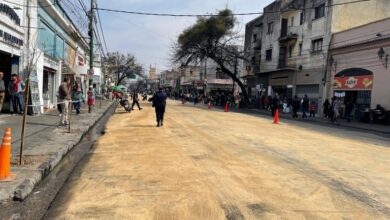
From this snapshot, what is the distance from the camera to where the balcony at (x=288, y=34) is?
137 ft

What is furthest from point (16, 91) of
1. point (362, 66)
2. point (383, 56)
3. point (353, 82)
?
point (353, 82)

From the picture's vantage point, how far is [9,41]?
16.3m

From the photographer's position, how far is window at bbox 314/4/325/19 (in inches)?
1455

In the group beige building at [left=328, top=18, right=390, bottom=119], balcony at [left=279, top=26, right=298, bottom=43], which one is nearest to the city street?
beige building at [left=328, top=18, right=390, bottom=119]

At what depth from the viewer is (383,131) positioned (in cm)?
2269

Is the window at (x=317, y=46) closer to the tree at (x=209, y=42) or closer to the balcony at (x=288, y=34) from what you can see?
the balcony at (x=288, y=34)

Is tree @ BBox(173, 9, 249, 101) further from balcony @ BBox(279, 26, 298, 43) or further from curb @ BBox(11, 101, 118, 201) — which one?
curb @ BBox(11, 101, 118, 201)

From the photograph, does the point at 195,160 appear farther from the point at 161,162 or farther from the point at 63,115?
the point at 63,115

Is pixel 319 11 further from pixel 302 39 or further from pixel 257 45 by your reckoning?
pixel 257 45

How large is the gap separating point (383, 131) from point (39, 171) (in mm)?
19981

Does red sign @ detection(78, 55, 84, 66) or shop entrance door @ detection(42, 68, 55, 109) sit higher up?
red sign @ detection(78, 55, 84, 66)

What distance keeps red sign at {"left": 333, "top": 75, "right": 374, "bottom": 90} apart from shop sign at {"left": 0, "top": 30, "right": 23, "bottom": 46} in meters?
22.2

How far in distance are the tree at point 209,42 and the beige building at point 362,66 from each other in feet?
50.7

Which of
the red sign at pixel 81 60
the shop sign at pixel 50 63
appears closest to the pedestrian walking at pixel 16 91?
the shop sign at pixel 50 63
